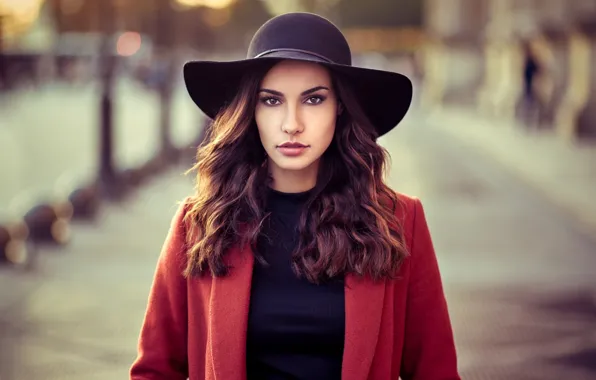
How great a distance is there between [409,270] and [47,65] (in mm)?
55313

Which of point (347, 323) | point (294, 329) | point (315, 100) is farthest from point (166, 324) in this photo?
point (315, 100)

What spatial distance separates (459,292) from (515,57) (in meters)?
21.2

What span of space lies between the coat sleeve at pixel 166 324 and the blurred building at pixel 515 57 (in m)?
17.4

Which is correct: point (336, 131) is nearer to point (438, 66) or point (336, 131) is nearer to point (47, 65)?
point (438, 66)

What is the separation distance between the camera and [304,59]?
2.38m

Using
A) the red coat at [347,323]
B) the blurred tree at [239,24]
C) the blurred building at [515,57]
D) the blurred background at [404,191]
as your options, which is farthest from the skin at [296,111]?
the blurred tree at [239,24]

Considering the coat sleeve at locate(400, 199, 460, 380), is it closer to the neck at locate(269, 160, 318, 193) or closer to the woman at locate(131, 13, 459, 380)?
the woman at locate(131, 13, 459, 380)

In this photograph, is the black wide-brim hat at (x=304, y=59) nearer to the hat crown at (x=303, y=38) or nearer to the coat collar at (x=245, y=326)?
the hat crown at (x=303, y=38)

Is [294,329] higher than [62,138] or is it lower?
lower

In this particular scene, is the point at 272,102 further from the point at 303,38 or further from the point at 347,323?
the point at 347,323

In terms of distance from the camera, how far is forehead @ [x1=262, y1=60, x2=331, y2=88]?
248cm

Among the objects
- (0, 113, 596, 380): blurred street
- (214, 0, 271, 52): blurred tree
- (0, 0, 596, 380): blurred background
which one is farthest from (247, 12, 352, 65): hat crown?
(214, 0, 271, 52): blurred tree

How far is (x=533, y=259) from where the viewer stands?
27.0ft

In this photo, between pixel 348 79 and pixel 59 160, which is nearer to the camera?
pixel 348 79
